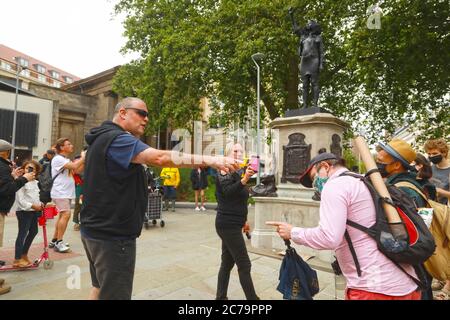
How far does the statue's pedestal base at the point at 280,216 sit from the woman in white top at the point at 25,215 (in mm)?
4248

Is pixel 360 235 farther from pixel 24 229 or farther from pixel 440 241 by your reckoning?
pixel 24 229

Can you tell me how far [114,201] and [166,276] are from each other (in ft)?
9.48

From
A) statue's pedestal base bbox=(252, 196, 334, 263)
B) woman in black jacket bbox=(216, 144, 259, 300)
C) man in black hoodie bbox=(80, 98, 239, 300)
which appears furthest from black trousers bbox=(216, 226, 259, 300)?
statue's pedestal base bbox=(252, 196, 334, 263)

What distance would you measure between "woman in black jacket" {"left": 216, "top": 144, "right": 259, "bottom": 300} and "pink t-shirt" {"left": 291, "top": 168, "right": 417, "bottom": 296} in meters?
1.49

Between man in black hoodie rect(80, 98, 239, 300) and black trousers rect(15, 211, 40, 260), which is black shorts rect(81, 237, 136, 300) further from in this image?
black trousers rect(15, 211, 40, 260)

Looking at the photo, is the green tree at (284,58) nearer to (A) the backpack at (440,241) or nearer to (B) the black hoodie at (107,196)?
(A) the backpack at (440,241)

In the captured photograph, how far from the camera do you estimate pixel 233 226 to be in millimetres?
3559

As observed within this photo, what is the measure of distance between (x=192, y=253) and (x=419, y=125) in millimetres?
16024

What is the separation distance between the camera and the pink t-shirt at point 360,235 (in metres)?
1.91

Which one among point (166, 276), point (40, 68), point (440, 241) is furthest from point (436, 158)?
point (40, 68)

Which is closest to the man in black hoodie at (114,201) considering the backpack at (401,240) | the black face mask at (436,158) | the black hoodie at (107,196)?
the black hoodie at (107,196)

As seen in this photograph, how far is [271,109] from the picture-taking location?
17.5 meters

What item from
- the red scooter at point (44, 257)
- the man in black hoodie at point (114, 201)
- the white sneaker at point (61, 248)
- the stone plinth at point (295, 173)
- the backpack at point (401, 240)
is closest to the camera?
the backpack at point (401, 240)

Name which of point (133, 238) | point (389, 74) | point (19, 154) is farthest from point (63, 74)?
point (133, 238)
